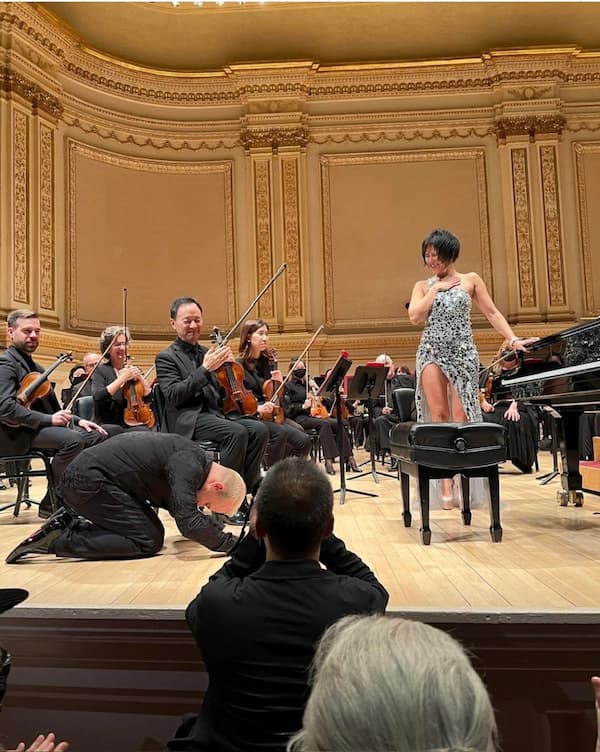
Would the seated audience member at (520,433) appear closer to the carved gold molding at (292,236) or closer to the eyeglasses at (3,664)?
the carved gold molding at (292,236)

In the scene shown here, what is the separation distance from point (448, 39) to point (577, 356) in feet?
28.4


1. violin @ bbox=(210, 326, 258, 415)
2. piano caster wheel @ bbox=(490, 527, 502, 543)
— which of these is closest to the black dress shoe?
violin @ bbox=(210, 326, 258, 415)

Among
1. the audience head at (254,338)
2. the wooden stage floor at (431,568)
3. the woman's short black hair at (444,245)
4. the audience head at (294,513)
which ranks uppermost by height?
the woman's short black hair at (444,245)

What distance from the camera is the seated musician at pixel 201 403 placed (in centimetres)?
354

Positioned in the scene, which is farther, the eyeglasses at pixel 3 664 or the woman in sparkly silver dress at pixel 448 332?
the woman in sparkly silver dress at pixel 448 332

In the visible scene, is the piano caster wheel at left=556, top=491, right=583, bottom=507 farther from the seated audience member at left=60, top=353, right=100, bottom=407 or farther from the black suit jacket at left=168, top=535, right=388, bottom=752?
the seated audience member at left=60, top=353, right=100, bottom=407

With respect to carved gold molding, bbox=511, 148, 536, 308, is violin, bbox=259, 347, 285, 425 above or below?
below

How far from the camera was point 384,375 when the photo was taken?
507cm

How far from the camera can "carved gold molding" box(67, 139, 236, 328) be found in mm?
9500

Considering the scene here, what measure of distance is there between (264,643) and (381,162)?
10.2 metres

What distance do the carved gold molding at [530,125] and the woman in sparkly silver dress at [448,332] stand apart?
7443mm

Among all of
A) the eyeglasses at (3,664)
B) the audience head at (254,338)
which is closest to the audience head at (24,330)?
the audience head at (254,338)

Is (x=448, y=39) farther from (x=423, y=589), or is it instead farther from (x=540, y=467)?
(x=423, y=589)

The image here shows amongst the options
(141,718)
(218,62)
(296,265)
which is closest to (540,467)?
(296,265)
